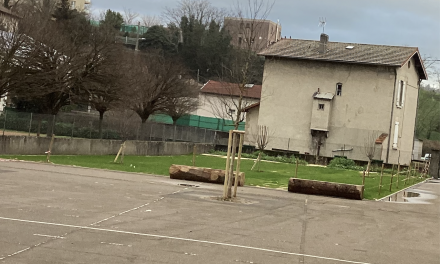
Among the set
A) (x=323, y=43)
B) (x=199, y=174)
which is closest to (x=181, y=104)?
(x=323, y=43)

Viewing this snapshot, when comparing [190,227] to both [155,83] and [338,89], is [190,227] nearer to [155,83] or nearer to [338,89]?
[338,89]

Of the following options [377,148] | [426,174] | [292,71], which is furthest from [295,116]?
[426,174]

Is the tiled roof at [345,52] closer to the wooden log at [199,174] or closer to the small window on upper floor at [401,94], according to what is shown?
the small window on upper floor at [401,94]

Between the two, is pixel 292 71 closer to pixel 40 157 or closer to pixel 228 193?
pixel 40 157

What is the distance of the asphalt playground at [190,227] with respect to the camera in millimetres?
9172

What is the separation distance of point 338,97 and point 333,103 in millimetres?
705

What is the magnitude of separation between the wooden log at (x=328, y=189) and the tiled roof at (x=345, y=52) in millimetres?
33418

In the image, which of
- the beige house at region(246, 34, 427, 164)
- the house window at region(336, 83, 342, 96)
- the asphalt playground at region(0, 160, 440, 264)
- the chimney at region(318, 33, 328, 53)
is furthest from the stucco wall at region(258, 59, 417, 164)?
the asphalt playground at region(0, 160, 440, 264)

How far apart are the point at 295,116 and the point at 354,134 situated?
5662mm

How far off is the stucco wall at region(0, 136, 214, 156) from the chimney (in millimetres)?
15176

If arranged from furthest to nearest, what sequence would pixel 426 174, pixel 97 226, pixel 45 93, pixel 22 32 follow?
pixel 426 174, pixel 45 93, pixel 22 32, pixel 97 226

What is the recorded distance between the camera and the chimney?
56.3 metres

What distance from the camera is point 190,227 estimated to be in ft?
38.5

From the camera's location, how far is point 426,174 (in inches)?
1964
